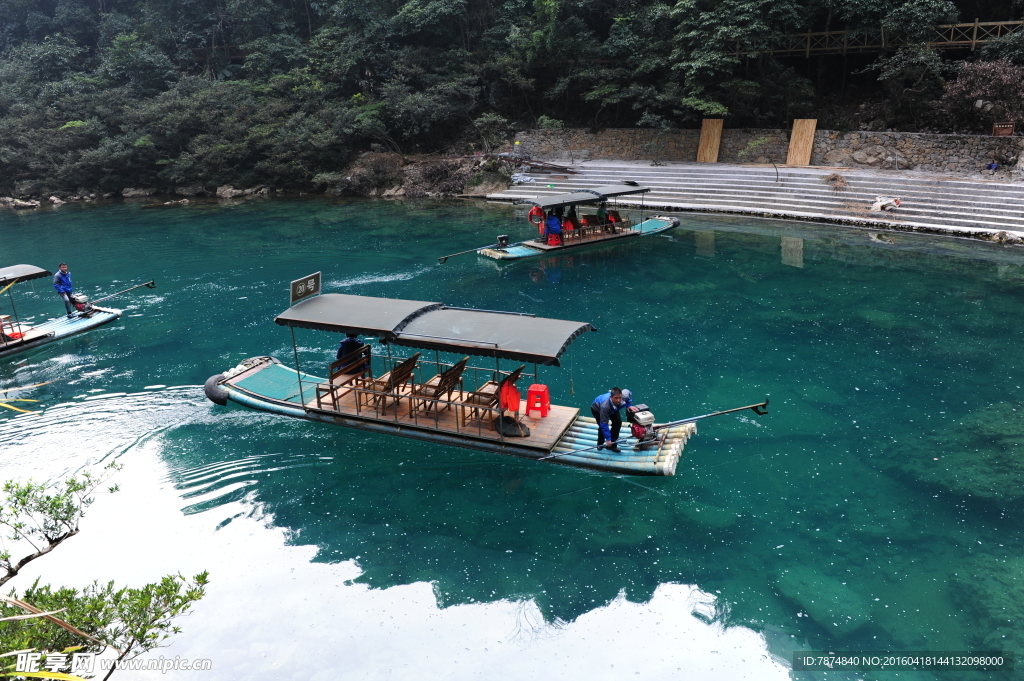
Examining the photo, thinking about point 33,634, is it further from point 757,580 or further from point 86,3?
point 86,3

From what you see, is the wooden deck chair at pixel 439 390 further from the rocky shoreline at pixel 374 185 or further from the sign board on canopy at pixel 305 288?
the rocky shoreline at pixel 374 185

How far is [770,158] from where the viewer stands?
28797 mm

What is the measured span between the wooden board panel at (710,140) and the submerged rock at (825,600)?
Answer: 83.1 feet

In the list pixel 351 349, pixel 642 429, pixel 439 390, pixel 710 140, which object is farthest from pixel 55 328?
pixel 710 140

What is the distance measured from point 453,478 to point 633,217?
1864cm

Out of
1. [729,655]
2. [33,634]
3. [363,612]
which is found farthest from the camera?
[363,612]

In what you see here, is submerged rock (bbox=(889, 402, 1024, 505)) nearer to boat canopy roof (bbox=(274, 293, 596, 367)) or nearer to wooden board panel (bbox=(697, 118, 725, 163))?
boat canopy roof (bbox=(274, 293, 596, 367))

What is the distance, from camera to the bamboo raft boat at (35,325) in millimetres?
14438

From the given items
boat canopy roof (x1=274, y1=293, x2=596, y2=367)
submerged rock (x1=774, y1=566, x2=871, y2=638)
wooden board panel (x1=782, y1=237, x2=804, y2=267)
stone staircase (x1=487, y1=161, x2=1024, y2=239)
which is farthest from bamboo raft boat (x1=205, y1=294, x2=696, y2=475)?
stone staircase (x1=487, y1=161, x2=1024, y2=239)

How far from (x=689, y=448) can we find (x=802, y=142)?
22.4m

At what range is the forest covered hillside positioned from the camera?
2695 cm

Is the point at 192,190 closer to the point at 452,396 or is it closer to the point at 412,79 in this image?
the point at 412,79

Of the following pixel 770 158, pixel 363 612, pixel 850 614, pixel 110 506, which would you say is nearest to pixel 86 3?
pixel 770 158

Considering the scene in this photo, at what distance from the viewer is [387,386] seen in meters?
10.5
